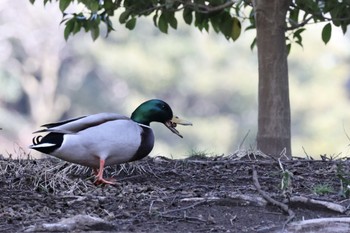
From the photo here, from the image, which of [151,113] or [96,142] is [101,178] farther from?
[151,113]

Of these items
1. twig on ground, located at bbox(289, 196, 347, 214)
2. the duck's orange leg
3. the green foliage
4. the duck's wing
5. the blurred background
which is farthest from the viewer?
the blurred background

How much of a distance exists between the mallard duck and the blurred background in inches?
733

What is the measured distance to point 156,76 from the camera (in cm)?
2667

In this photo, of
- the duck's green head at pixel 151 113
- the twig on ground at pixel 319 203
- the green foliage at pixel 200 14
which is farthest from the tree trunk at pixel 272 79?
the twig on ground at pixel 319 203

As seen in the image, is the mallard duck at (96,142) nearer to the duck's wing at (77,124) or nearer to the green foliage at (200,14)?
the duck's wing at (77,124)

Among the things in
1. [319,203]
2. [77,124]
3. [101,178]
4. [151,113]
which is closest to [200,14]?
[151,113]

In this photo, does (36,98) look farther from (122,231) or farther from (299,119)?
(122,231)

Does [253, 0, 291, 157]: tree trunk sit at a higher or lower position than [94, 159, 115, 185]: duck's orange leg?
higher

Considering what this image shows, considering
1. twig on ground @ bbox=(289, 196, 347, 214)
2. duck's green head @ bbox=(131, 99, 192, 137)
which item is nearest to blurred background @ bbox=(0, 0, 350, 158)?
duck's green head @ bbox=(131, 99, 192, 137)

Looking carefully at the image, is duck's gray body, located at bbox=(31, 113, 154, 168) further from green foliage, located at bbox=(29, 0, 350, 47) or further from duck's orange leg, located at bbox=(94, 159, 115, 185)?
green foliage, located at bbox=(29, 0, 350, 47)

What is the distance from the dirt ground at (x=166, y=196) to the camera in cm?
414

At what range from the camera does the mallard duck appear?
18.0ft

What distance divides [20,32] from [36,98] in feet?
8.75

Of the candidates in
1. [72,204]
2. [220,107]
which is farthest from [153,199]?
[220,107]
